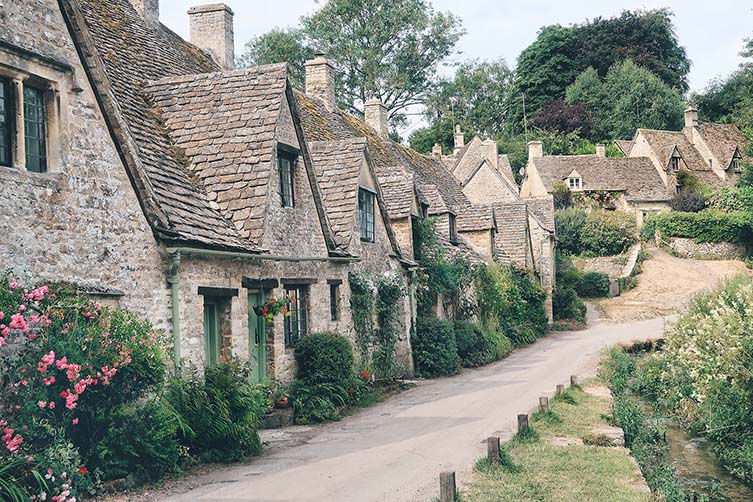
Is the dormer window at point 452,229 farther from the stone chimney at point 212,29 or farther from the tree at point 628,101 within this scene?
the tree at point 628,101

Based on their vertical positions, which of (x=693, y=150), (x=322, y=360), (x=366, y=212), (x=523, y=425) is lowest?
(x=523, y=425)

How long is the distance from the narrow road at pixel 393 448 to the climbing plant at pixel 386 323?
1071 millimetres

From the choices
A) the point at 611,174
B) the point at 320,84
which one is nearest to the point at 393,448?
the point at 320,84

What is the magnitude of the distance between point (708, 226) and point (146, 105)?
156 feet

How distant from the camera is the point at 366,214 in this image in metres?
22.1

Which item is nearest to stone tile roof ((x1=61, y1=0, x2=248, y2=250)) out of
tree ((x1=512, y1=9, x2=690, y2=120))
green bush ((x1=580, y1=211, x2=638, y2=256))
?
green bush ((x1=580, y1=211, x2=638, y2=256))

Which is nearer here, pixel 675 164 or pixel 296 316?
pixel 296 316

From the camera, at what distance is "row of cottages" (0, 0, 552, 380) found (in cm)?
1075

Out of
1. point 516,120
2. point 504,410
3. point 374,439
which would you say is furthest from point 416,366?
point 516,120

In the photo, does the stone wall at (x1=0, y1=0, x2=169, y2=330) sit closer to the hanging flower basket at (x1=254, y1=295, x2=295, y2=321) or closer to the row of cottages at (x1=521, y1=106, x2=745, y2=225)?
the hanging flower basket at (x1=254, y1=295, x2=295, y2=321)

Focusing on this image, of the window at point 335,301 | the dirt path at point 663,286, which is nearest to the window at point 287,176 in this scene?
the window at point 335,301

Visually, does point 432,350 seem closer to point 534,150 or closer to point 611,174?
point 611,174

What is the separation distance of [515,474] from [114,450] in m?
5.23

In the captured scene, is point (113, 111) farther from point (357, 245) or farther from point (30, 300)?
point (357, 245)
